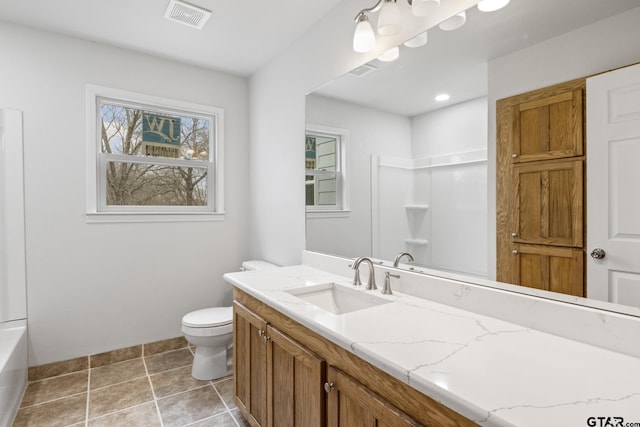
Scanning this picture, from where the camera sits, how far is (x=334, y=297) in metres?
1.82

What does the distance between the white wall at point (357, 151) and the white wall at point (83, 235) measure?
4.44ft

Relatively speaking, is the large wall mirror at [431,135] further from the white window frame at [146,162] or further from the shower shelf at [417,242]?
the white window frame at [146,162]

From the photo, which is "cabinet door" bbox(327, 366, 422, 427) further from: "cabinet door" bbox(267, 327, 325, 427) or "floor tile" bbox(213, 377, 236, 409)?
"floor tile" bbox(213, 377, 236, 409)

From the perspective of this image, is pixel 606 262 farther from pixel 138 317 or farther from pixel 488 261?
pixel 138 317

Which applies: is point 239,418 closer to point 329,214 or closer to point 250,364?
point 250,364

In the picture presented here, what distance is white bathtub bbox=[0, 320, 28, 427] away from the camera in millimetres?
1794

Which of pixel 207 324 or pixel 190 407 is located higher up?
pixel 207 324

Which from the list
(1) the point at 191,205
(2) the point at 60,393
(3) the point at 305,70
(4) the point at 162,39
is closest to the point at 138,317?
(2) the point at 60,393

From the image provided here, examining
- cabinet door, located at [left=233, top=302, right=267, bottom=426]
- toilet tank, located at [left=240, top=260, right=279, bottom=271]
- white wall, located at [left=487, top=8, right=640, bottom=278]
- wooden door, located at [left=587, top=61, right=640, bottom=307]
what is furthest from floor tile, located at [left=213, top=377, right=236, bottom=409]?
wooden door, located at [left=587, top=61, right=640, bottom=307]

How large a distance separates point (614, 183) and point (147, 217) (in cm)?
297

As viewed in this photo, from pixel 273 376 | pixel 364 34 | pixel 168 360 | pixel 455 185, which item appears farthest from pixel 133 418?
pixel 364 34

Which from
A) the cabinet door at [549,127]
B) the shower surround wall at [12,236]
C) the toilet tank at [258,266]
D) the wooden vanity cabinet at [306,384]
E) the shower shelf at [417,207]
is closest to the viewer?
the wooden vanity cabinet at [306,384]

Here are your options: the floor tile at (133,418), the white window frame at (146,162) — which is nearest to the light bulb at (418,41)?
the white window frame at (146,162)

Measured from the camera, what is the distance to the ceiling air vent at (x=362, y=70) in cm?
186
